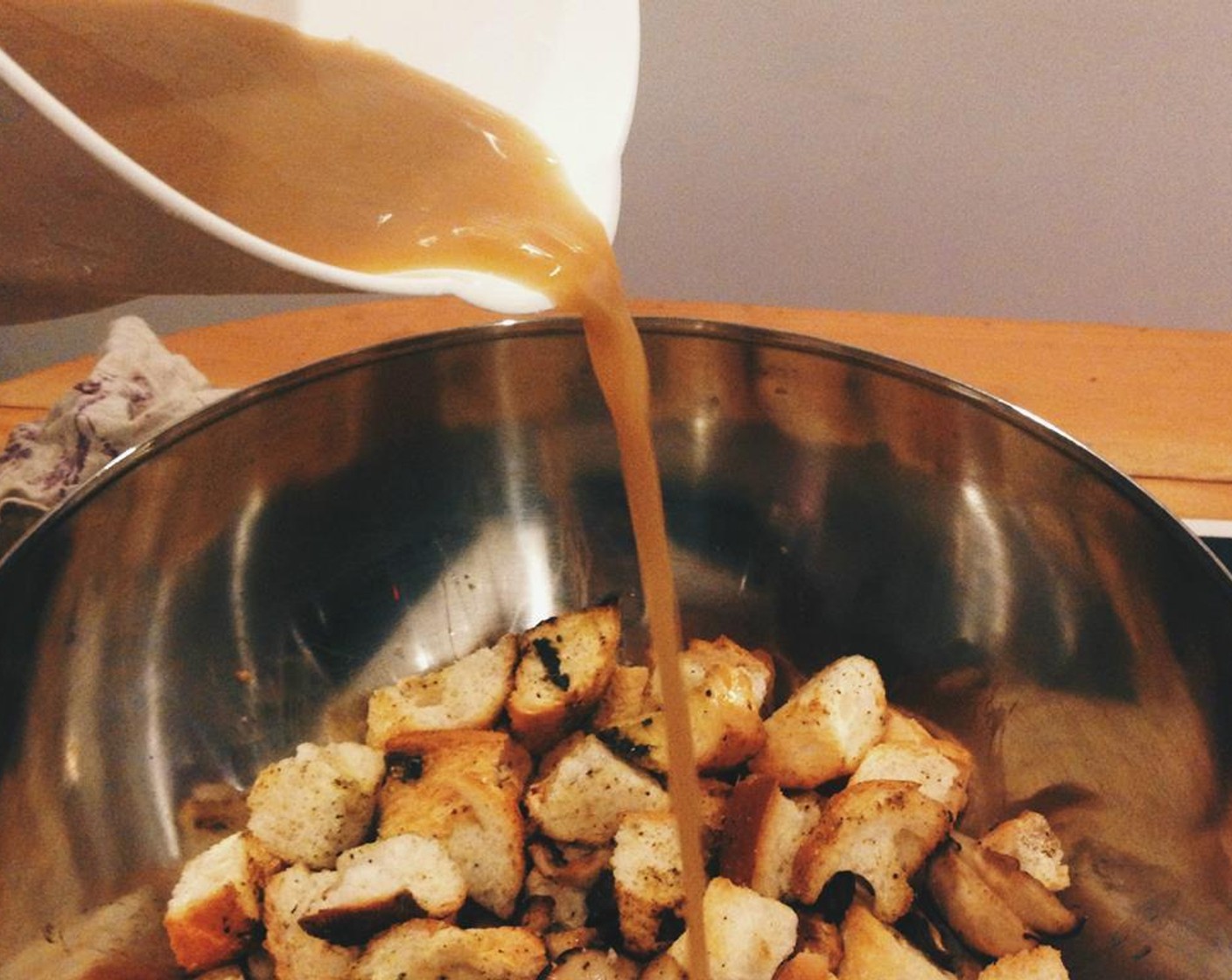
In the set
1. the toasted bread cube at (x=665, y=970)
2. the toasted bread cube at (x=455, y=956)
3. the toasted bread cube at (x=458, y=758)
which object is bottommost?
the toasted bread cube at (x=665, y=970)

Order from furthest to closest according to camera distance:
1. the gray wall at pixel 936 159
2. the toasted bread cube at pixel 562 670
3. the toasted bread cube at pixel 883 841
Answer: the gray wall at pixel 936 159 < the toasted bread cube at pixel 562 670 < the toasted bread cube at pixel 883 841

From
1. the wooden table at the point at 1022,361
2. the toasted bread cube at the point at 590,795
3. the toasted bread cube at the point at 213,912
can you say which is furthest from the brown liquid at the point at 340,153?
the wooden table at the point at 1022,361

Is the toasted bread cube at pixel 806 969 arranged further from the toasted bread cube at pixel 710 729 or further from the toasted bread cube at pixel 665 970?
the toasted bread cube at pixel 710 729

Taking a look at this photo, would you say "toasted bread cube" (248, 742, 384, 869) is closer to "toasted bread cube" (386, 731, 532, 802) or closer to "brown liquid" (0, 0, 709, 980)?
"toasted bread cube" (386, 731, 532, 802)

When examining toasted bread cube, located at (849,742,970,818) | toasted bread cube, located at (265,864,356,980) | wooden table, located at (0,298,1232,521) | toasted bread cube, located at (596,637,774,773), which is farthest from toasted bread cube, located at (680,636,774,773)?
wooden table, located at (0,298,1232,521)

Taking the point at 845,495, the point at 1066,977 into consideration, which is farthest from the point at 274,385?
the point at 1066,977

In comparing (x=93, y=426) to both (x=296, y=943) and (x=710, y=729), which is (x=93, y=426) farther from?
(x=710, y=729)
